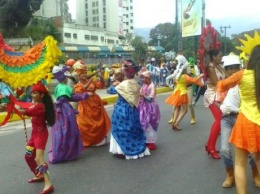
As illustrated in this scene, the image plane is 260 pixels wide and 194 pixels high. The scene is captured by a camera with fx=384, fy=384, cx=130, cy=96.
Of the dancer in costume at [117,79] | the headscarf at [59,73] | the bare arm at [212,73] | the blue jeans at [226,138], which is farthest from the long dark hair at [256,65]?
the headscarf at [59,73]

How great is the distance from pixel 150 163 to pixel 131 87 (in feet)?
4.12

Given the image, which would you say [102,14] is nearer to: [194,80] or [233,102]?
[194,80]

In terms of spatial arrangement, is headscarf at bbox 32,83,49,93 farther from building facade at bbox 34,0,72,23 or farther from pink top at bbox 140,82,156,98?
building facade at bbox 34,0,72,23

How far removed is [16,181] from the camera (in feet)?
17.6

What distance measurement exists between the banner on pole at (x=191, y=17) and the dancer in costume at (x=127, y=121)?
24700 mm

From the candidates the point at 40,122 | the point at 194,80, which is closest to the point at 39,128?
the point at 40,122

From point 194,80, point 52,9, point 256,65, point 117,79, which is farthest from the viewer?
point 52,9

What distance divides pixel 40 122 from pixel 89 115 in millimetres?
2290

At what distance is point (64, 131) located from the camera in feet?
20.3

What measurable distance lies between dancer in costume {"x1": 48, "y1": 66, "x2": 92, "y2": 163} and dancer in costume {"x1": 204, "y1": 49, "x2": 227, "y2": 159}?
1.94 meters

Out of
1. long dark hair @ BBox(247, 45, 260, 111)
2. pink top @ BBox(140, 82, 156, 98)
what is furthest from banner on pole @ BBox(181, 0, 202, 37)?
long dark hair @ BBox(247, 45, 260, 111)

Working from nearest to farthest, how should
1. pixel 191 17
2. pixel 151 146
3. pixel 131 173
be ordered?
pixel 131 173 → pixel 151 146 → pixel 191 17

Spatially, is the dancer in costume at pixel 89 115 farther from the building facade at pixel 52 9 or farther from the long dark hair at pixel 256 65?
the building facade at pixel 52 9

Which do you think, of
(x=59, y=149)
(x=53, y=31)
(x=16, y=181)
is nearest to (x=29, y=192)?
(x=16, y=181)
